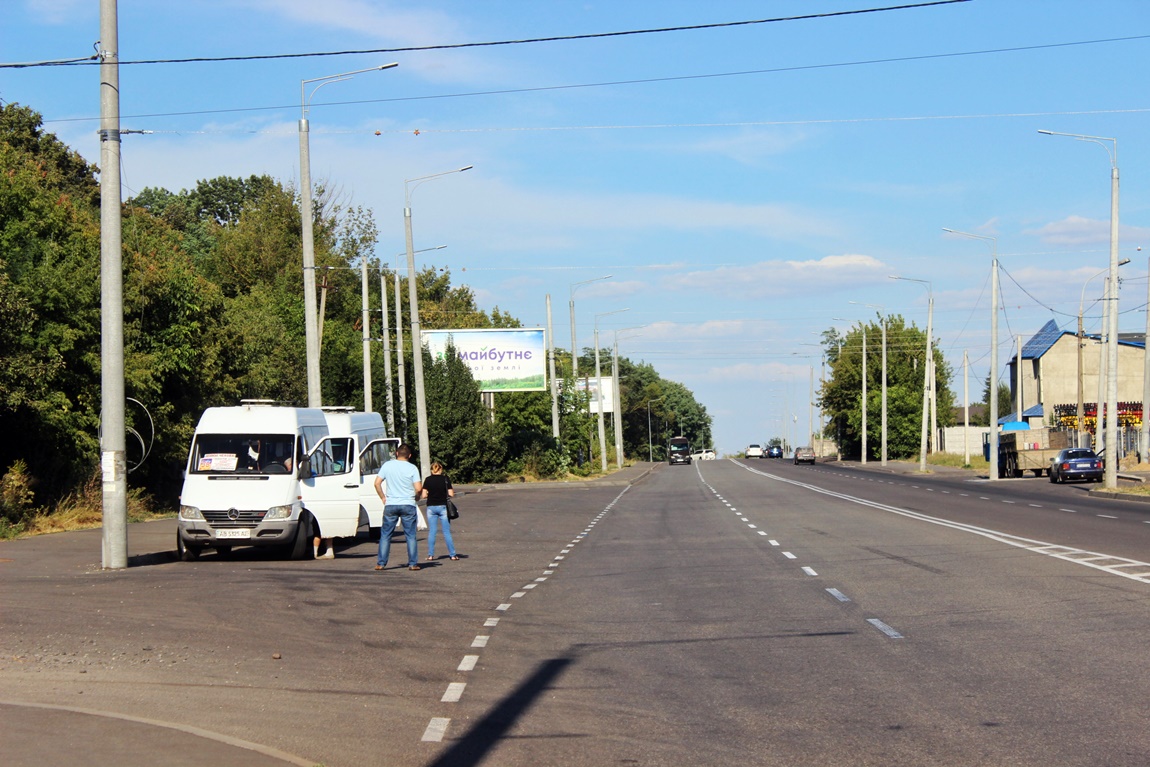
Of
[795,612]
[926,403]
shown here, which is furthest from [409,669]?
[926,403]

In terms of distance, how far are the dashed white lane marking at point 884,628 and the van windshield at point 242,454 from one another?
1175 centimetres

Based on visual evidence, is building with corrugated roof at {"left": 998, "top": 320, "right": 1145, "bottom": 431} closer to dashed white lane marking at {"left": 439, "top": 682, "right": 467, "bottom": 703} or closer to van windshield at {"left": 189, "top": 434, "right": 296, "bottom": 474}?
van windshield at {"left": 189, "top": 434, "right": 296, "bottom": 474}

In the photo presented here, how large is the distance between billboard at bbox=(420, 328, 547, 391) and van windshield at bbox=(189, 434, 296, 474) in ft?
137

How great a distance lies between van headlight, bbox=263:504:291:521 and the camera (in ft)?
67.0

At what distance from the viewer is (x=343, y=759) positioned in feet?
22.8

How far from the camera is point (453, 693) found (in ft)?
29.3

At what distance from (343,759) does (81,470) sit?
26.1 metres

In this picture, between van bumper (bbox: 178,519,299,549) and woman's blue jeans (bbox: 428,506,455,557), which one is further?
woman's blue jeans (bbox: 428,506,455,557)

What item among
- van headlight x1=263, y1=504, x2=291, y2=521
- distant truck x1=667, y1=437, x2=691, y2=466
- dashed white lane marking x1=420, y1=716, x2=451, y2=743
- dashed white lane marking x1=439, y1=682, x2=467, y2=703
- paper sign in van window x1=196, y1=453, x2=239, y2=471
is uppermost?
paper sign in van window x1=196, y1=453, x2=239, y2=471

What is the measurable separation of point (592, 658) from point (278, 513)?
11.2 metres

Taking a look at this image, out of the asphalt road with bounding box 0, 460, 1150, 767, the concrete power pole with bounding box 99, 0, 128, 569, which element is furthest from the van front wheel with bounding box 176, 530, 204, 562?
the concrete power pole with bounding box 99, 0, 128, 569

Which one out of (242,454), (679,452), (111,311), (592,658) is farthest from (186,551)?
(679,452)

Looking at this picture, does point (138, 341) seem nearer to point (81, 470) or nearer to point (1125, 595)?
point (81, 470)

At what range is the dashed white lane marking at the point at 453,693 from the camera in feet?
28.5
